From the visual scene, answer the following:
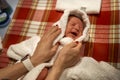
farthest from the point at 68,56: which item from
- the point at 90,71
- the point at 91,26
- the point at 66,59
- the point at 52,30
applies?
the point at 91,26

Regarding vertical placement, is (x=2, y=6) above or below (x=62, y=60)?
above

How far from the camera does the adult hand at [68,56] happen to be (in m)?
1.09

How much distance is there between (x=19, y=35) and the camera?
1515mm

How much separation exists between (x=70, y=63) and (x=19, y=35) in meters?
0.52

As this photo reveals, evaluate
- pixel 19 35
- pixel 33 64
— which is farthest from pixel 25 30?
pixel 33 64

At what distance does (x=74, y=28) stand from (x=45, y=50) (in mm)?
202

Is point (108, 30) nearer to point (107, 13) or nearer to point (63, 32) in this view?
point (107, 13)

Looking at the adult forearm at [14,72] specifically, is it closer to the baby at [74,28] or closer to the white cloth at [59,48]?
the white cloth at [59,48]

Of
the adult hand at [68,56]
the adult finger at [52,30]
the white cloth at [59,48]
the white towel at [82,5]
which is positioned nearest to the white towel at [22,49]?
the white cloth at [59,48]

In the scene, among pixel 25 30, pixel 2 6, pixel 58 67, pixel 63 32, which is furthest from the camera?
pixel 2 6

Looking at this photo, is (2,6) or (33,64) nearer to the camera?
(33,64)

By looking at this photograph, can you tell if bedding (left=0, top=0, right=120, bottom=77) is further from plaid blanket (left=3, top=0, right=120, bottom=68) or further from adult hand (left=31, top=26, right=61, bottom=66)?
adult hand (left=31, top=26, right=61, bottom=66)

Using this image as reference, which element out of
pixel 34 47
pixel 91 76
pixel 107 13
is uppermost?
pixel 107 13

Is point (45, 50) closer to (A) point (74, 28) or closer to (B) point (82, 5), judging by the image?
(A) point (74, 28)
